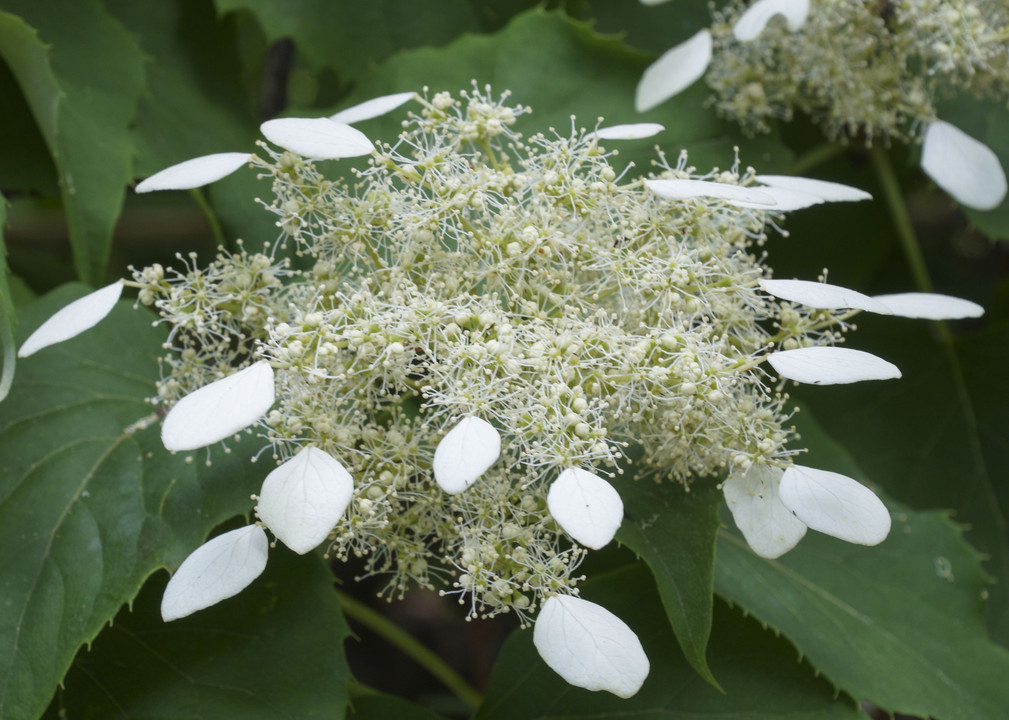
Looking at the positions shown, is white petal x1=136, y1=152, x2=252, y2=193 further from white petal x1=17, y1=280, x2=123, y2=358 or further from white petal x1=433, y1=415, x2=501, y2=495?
white petal x1=433, y1=415, x2=501, y2=495

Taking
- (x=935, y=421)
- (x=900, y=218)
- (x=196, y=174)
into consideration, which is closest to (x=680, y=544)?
(x=196, y=174)

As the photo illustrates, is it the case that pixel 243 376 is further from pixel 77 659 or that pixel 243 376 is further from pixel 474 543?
pixel 77 659

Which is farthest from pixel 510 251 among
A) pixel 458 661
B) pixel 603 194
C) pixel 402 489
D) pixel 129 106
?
pixel 458 661

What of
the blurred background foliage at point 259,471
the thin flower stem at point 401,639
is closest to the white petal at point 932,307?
the blurred background foliage at point 259,471

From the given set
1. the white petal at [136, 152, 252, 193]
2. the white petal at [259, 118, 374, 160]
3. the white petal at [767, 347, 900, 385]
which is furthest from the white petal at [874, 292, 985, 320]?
the white petal at [136, 152, 252, 193]

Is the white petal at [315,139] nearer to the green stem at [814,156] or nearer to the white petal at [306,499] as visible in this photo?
the white petal at [306,499]

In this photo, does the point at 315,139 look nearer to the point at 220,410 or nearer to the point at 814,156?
the point at 220,410

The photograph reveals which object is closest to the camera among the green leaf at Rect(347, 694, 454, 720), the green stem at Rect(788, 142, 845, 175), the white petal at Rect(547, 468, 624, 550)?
the white petal at Rect(547, 468, 624, 550)
